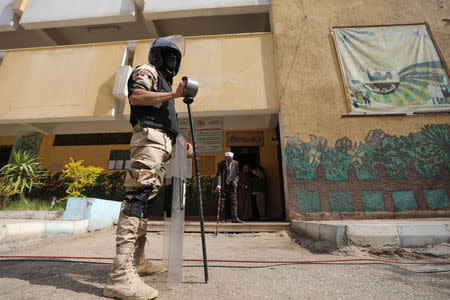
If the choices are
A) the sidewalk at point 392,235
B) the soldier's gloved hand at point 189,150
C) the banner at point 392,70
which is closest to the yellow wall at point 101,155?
the banner at point 392,70

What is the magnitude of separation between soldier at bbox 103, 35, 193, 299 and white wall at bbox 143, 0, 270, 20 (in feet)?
19.3

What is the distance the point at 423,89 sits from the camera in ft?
16.8

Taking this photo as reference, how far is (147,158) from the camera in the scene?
156 cm

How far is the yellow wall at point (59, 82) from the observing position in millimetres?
5992

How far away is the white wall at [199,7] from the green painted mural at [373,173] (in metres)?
4.67

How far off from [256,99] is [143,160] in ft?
14.8

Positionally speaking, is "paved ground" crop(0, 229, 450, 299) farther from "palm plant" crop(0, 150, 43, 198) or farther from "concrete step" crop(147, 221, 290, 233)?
"palm plant" crop(0, 150, 43, 198)

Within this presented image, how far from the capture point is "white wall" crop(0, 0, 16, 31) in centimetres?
730

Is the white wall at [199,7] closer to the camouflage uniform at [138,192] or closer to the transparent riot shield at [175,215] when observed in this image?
the camouflage uniform at [138,192]

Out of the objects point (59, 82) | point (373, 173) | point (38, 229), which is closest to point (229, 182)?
point (373, 173)

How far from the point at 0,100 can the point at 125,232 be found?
26.4 ft

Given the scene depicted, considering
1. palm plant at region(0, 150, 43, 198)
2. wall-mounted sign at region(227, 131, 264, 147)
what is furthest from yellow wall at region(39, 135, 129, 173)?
wall-mounted sign at region(227, 131, 264, 147)

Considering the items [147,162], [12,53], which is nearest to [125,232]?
[147,162]

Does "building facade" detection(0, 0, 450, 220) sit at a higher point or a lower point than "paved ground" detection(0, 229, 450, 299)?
higher
